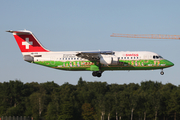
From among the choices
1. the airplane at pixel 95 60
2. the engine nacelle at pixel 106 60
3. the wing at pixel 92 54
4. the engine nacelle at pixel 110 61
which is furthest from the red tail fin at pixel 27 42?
the engine nacelle at pixel 110 61

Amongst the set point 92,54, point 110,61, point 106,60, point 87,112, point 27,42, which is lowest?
point 87,112

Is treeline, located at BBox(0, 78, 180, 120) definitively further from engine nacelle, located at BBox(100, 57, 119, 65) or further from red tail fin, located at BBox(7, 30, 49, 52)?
engine nacelle, located at BBox(100, 57, 119, 65)

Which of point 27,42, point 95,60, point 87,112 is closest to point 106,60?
point 95,60

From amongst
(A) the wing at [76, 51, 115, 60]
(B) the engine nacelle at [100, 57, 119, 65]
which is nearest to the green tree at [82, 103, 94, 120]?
(A) the wing at [76, 51, 115, 60]

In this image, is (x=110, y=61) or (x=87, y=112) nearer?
(x=110, y=61)

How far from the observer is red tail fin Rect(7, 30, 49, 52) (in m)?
45.4

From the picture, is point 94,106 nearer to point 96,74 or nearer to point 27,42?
point 96,74

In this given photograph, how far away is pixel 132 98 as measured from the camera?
79188 mm

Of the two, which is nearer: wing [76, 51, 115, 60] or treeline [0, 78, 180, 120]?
wing [76, 51, 115, 60]

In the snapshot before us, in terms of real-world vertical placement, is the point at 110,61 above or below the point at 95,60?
below

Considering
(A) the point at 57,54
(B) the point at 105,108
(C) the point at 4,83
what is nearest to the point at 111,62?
(A) the point at 57,54

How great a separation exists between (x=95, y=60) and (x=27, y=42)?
1009 centimetres

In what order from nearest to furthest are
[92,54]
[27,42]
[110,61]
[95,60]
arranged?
[110,61]
[92,54]
[95,60]
[27,42]

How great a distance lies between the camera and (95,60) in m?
42.8
